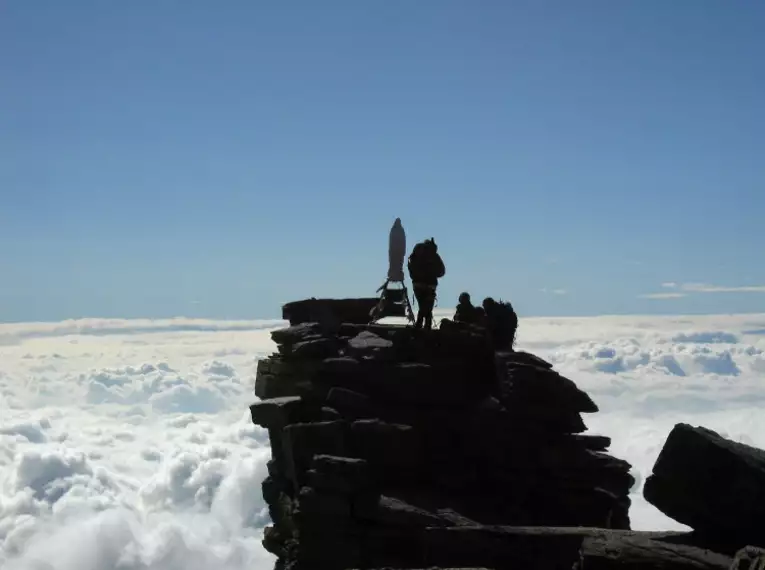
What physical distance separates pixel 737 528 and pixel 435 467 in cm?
1488

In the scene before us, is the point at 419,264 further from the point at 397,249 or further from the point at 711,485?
the point at 711,485

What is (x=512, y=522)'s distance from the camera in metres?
28.7

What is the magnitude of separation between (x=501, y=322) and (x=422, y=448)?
887cm

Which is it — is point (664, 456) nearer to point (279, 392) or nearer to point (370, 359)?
point (370, 359)

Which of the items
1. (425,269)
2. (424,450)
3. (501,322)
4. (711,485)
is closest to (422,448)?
(424,450)

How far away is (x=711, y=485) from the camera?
655 inches

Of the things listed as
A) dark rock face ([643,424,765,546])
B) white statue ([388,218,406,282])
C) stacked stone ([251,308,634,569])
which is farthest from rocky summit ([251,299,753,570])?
dark rock face ([643,424,765,546])

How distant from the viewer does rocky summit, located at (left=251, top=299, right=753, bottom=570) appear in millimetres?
28281

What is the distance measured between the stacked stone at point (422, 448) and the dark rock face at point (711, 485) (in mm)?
10791

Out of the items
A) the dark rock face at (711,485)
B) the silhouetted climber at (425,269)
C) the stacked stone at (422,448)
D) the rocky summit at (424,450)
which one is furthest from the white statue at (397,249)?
the dark rock face at (711,485)

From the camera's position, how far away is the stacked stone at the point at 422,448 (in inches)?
1126

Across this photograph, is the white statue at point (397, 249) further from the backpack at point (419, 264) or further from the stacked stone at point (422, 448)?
the backpack at point (419, 264)

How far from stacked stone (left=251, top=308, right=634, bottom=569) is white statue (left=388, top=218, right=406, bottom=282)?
3.34 metres

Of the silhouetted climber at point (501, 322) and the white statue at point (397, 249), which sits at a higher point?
the white statue at point (397, 249)
